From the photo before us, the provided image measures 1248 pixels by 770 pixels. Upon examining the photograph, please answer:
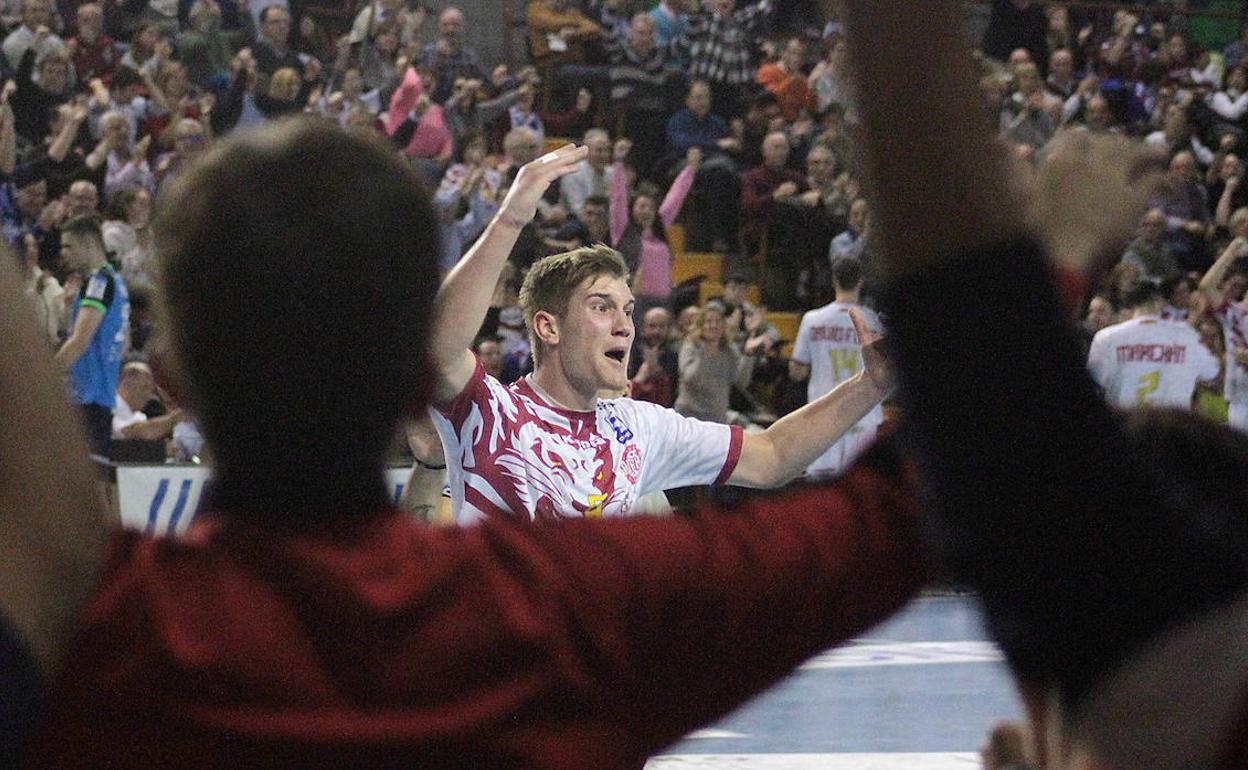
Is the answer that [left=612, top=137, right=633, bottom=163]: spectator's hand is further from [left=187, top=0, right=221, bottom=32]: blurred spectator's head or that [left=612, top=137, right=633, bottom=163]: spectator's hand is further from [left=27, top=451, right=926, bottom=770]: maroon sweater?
[left=27, top=451, right=926, bottom=770]: maroon sweater

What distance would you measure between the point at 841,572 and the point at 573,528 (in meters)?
0.20

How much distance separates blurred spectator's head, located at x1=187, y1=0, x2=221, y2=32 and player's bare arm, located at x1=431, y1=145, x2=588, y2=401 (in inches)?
502

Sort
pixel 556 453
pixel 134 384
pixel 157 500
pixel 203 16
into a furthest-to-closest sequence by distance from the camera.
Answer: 1. pixel 203 16
2. pixel 134 384
3. pixel 157 500
4. pixel 556 453

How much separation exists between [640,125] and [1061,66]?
497 cm

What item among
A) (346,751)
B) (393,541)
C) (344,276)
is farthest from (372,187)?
(346,751)

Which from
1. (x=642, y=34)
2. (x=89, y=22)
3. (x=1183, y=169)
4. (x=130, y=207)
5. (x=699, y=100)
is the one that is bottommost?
(x=1183, y=169)

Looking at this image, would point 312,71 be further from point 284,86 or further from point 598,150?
point 598,150

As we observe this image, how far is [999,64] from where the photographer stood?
19.1m

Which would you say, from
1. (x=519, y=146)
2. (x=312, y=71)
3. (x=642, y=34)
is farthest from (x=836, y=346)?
(x=642, y=34)

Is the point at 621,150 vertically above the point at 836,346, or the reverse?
the point at 621,150

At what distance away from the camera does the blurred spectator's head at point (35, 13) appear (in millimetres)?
15359

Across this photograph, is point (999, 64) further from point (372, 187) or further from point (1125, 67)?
point (372, 187)

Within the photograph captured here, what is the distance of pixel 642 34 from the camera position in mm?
18984

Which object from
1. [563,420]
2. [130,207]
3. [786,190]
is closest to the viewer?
[563,420]
